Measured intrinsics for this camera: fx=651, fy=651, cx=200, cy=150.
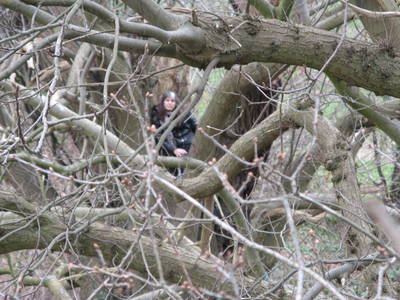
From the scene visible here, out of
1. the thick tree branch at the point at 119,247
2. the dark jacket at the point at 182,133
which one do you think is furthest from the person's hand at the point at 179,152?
the thick tree branch at the point at 119,247

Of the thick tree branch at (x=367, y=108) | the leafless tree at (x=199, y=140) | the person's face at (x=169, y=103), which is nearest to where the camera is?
the leafless tree at (x=199, y=140)

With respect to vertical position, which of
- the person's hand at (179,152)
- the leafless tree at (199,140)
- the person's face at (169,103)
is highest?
the leafless tree at (199,140)

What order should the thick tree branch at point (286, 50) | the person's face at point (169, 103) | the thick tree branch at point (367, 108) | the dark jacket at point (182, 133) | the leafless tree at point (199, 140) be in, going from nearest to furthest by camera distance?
the leafless tree at point (199, 140) → the thick tree branch at point (286, 50) → the thick tree branch at point (367, 108) → the person's face at point (169, 103) → the dark jacket at point (182, 133)

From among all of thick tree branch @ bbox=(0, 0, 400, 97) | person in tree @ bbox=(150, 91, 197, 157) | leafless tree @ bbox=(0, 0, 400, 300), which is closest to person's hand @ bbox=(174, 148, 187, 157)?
person in tree @ bbox=(150, 91, 197, 157)

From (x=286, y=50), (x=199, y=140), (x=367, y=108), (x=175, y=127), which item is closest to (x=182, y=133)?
(x=175, y=127)

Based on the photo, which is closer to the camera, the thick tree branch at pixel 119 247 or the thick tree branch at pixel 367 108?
the thick tree branch at pixel 119 247

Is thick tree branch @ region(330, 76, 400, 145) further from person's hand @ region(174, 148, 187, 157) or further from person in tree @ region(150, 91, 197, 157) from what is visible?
person in tree @ region(150, 91, 197, 157)

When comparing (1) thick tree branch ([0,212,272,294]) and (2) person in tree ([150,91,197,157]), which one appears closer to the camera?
(1) thick tree branch ([0,212,272,294])

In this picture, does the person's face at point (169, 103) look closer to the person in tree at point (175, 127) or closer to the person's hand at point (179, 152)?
the person in tree at point (175, 127)

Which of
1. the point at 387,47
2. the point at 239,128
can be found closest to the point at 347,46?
the point at 387,47

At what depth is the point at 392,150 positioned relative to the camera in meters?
8.87

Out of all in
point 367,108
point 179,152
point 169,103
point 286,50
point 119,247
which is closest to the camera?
point 286,50

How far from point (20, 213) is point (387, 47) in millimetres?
2767

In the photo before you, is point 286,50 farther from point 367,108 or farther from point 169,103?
point 169,103
